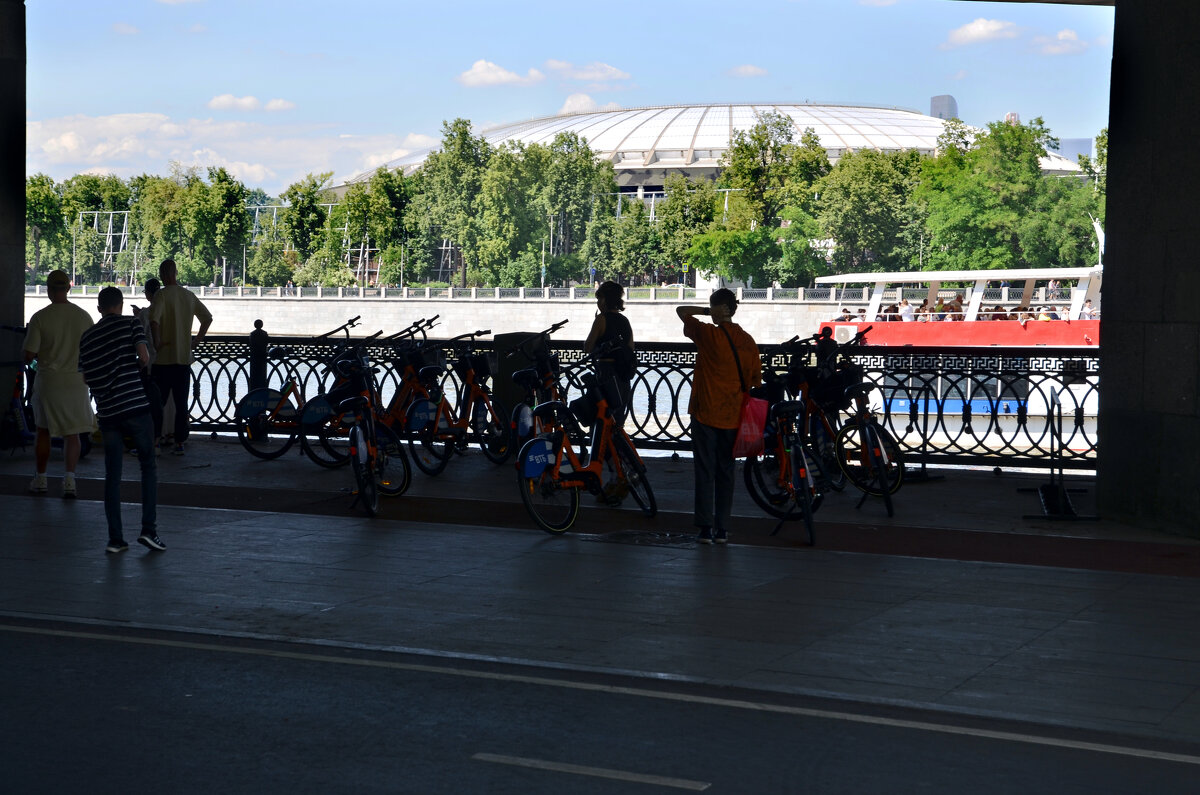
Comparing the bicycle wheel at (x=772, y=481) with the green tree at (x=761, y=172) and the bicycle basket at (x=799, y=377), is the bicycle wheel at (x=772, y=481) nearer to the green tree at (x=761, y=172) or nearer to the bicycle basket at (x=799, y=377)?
the bicycle basket at (x=799, y=377)

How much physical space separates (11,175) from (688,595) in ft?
35.3

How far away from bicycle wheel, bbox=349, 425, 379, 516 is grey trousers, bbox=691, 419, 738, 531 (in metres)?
2.62

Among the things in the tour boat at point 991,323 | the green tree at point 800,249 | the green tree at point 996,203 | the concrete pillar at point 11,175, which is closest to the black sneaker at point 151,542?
the concrete pillar at point 11,175

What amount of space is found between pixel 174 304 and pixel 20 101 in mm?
3384

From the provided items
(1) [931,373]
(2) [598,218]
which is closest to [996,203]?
(2) [598,218]

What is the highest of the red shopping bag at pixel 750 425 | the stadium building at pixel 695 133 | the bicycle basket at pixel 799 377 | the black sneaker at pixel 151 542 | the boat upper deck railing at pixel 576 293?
the stadium building at pixel 695 133

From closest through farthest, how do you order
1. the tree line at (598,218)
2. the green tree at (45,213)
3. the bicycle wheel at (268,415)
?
1. the bicycle wheel at (268,415)
2. the tree line at (598,218)
3. the green tree at (45,213)

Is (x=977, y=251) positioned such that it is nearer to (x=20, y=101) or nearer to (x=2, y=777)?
(x=20, y=101)

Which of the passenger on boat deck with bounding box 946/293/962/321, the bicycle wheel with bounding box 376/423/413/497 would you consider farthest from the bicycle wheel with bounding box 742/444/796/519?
the passenger on boat deck with bounding box 946/293/962/321

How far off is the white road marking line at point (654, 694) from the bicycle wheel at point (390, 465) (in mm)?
4438

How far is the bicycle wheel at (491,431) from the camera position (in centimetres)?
1327

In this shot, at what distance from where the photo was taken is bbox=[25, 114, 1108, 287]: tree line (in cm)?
6888

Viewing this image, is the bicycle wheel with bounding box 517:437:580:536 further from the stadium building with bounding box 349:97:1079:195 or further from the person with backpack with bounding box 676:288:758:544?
the stadium building with bounding box 349:97:1079:195

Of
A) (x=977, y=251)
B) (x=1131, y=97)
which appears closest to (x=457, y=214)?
(x=977, y=251)
